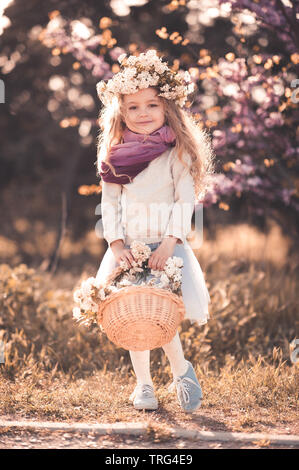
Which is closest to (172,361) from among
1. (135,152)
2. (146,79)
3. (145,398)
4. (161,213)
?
(145,398)

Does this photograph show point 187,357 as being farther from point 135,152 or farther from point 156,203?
point 135,152

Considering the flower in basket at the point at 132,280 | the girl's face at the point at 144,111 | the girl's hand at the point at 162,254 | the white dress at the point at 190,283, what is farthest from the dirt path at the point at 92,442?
the girl's face at the point at 144,111

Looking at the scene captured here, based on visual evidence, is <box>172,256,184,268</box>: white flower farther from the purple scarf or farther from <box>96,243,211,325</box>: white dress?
the purple scarf

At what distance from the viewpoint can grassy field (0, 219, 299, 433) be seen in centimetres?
319

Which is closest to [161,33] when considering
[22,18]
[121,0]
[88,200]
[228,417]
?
[121,0]

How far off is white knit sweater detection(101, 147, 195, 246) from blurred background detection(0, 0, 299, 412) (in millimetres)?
1015

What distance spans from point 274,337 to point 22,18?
3665 mm

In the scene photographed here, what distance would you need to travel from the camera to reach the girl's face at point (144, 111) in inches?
128

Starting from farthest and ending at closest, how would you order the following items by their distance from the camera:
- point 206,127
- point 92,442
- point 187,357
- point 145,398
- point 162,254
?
point 206,127
point 187,357
point 145,398
point 162,254
point 92,442

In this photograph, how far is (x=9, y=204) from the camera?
30.8 feet

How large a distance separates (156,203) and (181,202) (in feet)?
0.43

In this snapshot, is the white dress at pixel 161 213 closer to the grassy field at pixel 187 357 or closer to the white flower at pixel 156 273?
the white flower at pixel 156 273

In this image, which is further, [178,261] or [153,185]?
[153,185]

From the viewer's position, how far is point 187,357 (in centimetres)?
409
